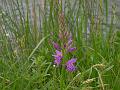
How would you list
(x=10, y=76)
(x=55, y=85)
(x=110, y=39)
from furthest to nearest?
(x=110, y=39), (x=10, y=76), (x=55, y=85)

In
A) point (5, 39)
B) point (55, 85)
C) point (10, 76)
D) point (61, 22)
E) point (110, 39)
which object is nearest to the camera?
point (61, 22)

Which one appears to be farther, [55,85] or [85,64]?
[85,64]

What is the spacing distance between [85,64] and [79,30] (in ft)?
0.90

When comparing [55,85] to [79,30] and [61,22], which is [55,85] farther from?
[79,30]

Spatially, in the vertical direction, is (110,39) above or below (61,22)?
below

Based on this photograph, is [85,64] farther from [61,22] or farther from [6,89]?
[61,22]

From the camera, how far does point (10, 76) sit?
79.8 inches

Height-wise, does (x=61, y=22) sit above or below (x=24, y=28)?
above

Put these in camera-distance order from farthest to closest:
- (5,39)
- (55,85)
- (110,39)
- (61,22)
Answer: (110,39), (5,39), (55,85), (61,22)

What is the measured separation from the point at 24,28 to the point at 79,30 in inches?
15.1

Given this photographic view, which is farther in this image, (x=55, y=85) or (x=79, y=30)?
(x=79, y=30)

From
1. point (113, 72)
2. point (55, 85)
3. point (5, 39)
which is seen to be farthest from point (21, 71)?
point (113, 72)

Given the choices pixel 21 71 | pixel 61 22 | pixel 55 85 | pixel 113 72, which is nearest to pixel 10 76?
pixel 21 71

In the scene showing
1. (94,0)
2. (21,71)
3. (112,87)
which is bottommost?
(112,87)
